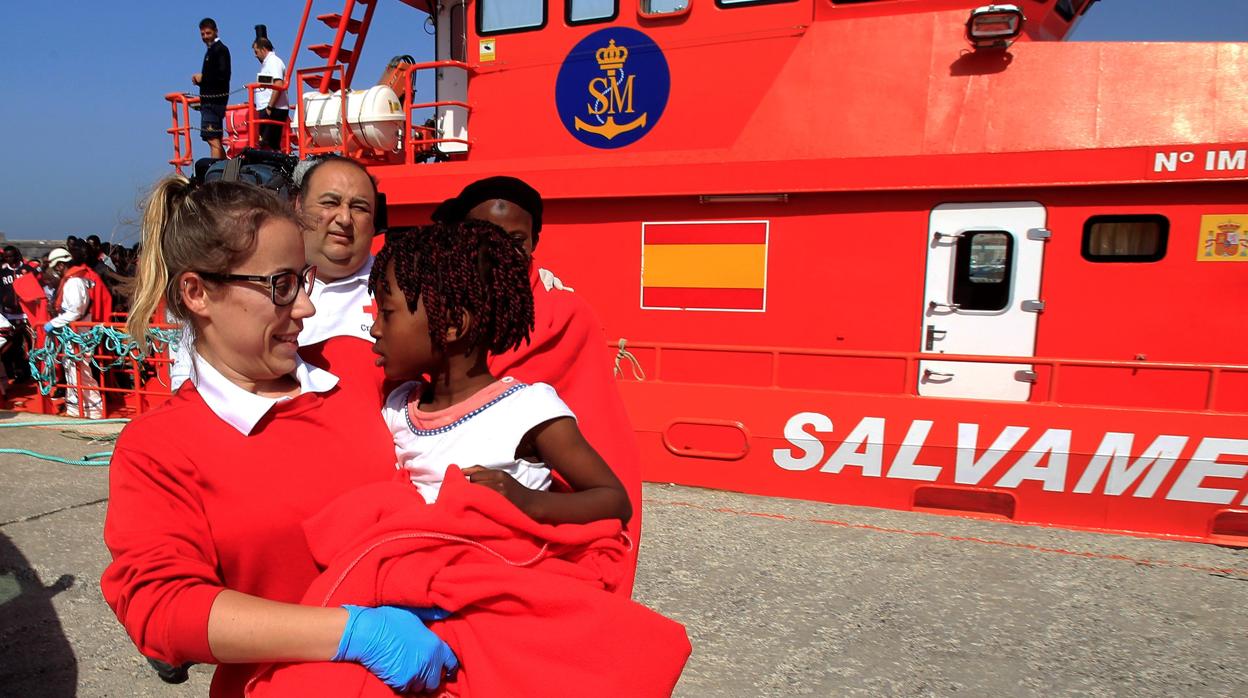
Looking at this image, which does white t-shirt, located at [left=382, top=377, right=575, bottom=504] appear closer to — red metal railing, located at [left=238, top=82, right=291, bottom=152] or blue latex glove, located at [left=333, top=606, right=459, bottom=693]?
blue latex glove, located at [left=333, top=606, right=459, bottom=693]

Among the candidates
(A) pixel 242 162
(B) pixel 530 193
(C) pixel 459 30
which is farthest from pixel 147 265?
(C) pixel 459 30

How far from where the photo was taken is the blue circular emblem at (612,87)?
19.5 feet

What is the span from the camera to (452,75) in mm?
7039

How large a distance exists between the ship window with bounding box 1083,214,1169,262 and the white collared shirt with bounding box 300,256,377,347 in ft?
15.2

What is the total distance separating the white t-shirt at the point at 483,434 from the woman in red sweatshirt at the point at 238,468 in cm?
11

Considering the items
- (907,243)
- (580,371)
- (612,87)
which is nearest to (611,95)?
(612,87)

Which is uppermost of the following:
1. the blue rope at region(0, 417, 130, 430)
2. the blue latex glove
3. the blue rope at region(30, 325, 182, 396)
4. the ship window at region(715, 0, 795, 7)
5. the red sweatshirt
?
the ship window at region(715, 0, 795, 7)

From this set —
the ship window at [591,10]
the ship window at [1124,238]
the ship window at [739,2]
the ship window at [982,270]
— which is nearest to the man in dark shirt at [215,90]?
the ship window at [591,10]

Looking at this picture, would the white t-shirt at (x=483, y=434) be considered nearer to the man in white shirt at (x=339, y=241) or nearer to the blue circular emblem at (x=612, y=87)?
the man in white shirt at (x=339, y=241)

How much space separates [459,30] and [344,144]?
1522 millimetres

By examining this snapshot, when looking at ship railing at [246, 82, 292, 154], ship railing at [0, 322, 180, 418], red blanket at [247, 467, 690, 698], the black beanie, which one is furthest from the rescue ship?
red blanket at [247, 467, 690, 698]

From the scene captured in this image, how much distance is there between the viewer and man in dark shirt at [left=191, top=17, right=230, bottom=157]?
797 centimetres

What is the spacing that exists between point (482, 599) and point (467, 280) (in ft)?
1.91

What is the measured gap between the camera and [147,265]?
4.85 ft
